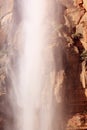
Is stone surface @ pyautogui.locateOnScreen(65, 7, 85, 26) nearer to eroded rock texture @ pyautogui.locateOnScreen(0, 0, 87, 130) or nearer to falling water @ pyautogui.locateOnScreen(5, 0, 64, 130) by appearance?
eroded rock texture @ pyautogui.locateOnScreen(0, 0, 87, 130)

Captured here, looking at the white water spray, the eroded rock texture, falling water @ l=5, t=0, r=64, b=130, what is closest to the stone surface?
the eroded rock texture

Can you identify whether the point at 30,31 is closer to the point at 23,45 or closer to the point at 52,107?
the point at 23,45

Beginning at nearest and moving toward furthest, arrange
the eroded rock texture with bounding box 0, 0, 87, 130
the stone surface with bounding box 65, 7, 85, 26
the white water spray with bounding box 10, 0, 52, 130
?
the white water spray with bounding box 10, 0, 52, 130
the eroded rock texture with bounding box 0, 0, 87, 130
the stone surface with bounding box 65, 7, 85, 26

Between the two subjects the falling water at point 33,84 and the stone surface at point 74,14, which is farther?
the stone surface at point 74,14

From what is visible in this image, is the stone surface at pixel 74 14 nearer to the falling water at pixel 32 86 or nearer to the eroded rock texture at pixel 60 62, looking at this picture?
the eroded rock texture at pixel 60 62

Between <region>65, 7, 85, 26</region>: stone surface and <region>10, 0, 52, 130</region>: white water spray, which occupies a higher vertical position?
<region>65, 7, 85, 26</region>: stone surface

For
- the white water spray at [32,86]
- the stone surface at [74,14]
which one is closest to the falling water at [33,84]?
the white water spray at [32,86]

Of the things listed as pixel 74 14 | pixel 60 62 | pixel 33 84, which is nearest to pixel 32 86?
pixel 33 84

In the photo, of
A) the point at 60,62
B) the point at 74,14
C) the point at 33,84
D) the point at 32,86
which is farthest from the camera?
the point at 74,14

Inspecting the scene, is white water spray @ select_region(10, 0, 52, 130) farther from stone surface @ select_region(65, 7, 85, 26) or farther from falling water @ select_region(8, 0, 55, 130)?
stone surface @ select_region(65, 7, 85, 26)

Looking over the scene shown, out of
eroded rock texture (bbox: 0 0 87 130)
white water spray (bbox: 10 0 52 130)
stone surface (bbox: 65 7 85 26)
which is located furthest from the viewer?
stone surface (bbox: 65 7 85 26)

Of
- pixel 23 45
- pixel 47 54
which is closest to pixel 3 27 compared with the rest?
pixel 23 45

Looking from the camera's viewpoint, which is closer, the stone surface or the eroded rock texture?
the eroded rock texture

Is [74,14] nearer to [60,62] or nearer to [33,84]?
[60,62]
